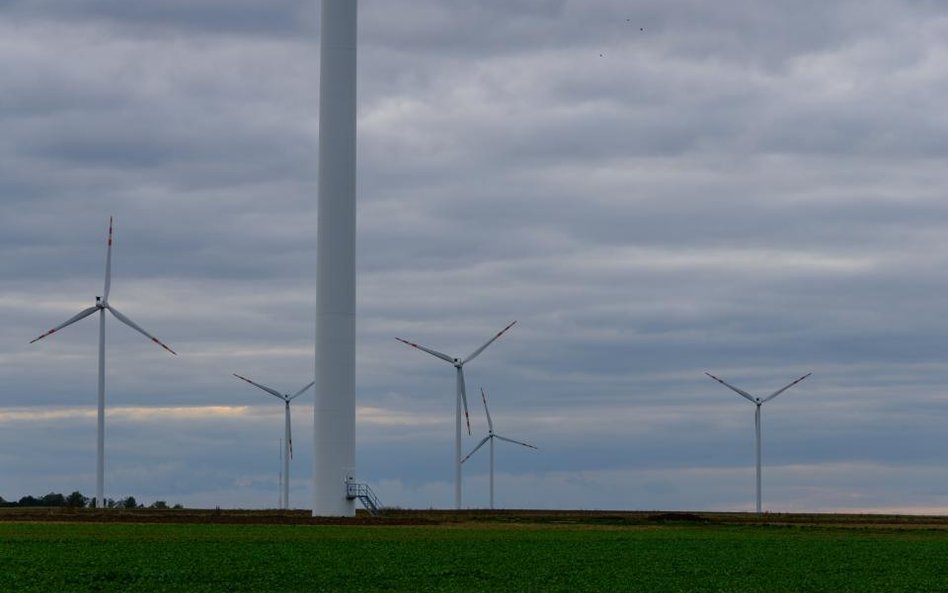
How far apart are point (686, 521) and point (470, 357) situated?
1036 inches

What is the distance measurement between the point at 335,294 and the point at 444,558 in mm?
42981

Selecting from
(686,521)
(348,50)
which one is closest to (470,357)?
(686,521)

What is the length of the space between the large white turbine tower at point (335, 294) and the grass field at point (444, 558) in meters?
6.80

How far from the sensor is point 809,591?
5112 centimetres

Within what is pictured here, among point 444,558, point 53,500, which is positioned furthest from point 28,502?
point 444,558

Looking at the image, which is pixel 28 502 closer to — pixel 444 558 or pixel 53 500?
pixel 53 500

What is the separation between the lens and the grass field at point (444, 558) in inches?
2029

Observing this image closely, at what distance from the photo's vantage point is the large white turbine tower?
341 ft

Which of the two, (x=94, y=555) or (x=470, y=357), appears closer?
(x=94, y=555)

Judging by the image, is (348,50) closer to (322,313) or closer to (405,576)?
(322,313)

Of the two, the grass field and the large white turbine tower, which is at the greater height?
the large white turbine tower

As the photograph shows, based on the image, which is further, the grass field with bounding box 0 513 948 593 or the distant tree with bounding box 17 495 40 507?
the distant tree with bounding box 17 495 40 507

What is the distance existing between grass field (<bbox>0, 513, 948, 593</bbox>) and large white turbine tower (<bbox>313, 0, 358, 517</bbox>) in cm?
680

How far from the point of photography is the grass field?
51.5 m
